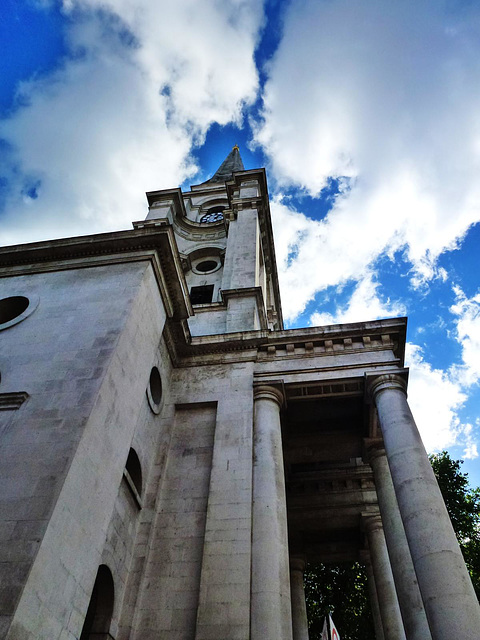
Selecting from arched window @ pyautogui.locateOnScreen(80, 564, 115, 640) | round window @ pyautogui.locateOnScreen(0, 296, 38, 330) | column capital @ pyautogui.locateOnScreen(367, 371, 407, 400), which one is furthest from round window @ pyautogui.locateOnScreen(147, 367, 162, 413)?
column capital @ pyautogui.locateOnScreen(367, 371, 407, 400)

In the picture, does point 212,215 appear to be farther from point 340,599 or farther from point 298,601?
point 340,599

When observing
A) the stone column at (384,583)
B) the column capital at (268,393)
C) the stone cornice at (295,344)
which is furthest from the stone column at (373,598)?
the stone cornice at (295,344)

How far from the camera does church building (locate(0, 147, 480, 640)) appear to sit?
27.8 ft

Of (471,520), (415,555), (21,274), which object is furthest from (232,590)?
(471,520)

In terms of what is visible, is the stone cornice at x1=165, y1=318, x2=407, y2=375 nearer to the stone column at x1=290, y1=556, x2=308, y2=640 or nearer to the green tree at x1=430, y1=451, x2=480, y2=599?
the stone column at x1=290, y1=556, x2=308, y2=640

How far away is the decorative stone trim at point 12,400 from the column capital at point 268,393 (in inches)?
270

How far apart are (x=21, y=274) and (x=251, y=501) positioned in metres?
9.15

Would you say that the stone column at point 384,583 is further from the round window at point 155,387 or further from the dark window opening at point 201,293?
the dark window opening at point 201,293

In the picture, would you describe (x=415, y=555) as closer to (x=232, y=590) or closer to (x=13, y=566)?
(x=232, y=590)

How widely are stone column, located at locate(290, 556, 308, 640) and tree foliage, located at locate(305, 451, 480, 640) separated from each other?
655 cm

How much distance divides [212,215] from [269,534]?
24562 mm

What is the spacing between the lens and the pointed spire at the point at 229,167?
3950 cm

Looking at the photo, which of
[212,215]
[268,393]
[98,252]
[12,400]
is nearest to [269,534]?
[268,393]

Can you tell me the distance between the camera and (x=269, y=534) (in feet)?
36.0
